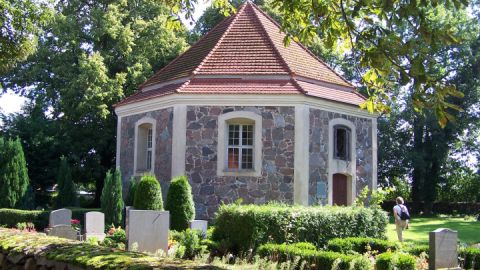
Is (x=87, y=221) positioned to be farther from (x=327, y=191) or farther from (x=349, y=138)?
(x=349, y=138)

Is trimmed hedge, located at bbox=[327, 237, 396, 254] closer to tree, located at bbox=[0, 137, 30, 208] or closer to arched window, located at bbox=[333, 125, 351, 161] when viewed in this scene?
arched window, located at bbox=[333, 125, 351, 161]

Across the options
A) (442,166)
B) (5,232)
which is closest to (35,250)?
(5,232)

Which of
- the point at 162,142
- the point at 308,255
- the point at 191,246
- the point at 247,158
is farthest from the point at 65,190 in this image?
the point at 308,255

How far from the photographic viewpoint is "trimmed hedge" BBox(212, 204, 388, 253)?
42.0 ft

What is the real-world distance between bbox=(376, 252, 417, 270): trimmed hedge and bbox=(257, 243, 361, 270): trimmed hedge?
474 mm

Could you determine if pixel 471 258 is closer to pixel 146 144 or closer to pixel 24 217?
pixel 146 144

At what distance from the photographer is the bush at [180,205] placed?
15.4 m

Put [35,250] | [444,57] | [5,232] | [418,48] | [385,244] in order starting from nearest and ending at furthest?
[418,48]
[35,250]
[5,232]
[385,244]
[444,57]

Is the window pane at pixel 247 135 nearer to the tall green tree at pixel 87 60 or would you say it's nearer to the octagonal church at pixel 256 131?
the octagonal church at pixel 256 131

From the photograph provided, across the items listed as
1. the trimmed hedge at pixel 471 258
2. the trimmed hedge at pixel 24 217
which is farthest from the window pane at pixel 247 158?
the trimmed hedge at pixel 471 258

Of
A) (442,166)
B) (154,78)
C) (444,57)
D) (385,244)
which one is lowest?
(385,244)

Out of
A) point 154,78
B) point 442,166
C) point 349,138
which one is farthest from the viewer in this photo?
point 442,166

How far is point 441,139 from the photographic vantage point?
39219mm

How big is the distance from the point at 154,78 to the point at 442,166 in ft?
91.6
